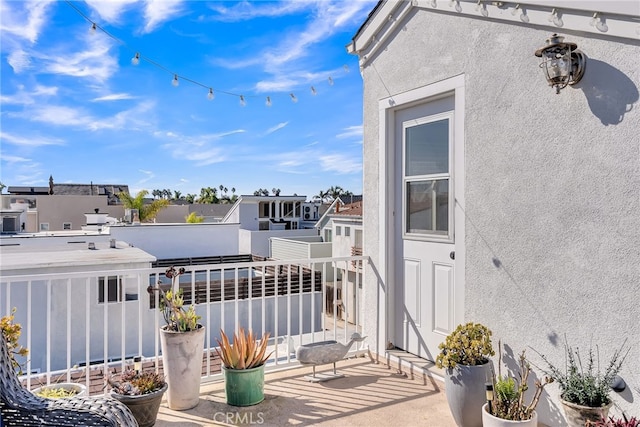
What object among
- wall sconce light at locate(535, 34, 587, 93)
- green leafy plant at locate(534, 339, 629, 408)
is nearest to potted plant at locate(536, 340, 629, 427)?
green leafy plant at locate(534, 339, 629, 408)

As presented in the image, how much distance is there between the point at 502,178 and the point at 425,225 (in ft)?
2.88

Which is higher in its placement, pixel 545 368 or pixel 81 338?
pixel 545 368

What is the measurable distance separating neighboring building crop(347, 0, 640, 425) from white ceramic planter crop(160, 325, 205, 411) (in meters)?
1.74

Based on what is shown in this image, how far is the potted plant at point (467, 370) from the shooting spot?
261 cm

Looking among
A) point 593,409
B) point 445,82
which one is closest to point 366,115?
point 445,82

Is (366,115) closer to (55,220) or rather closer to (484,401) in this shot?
(484,401)

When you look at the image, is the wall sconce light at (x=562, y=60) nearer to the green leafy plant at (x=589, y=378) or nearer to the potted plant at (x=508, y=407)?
the green leafy plant at (x=589, y=378)

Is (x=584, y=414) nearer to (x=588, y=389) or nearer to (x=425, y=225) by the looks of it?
(x=588, y=389)

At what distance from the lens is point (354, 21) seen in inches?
191

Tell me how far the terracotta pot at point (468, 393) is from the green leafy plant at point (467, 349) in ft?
0.16

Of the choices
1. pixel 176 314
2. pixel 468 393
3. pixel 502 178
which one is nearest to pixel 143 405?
pixel 176 314

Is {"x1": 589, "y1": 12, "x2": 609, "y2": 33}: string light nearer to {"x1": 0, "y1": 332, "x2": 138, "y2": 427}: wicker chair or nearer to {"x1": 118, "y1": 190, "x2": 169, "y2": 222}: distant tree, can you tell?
{"x1": 0, "y1": 332, "x2": 138, "y2": 427}: wicker chair

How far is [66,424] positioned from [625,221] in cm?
286
